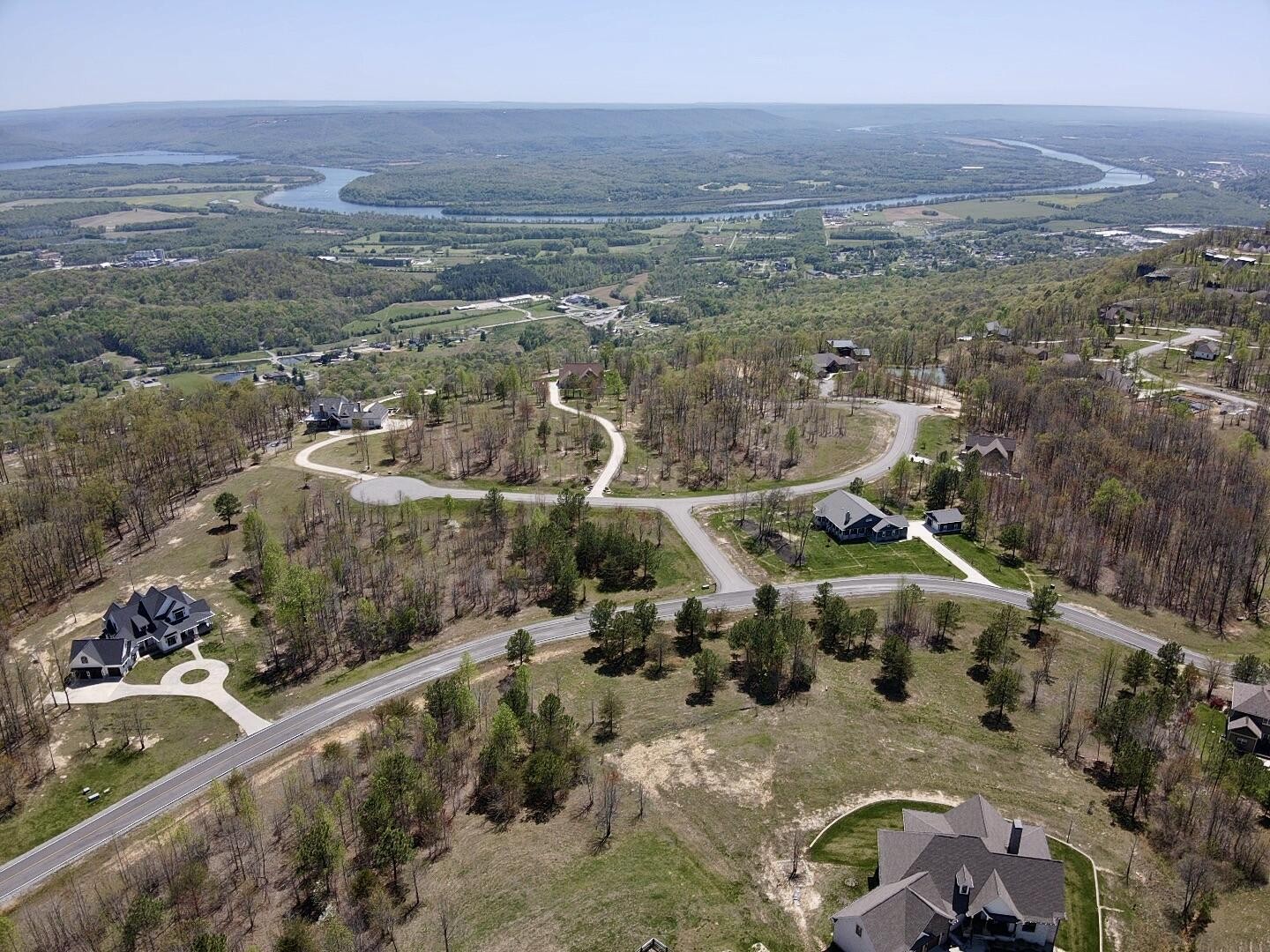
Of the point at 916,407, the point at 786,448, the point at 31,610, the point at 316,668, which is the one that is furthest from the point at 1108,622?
the point at 31,610

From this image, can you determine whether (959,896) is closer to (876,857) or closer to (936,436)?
(876,857)

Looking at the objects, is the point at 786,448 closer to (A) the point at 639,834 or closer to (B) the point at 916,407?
(B) the point at 916,407

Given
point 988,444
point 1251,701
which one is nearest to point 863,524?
point 988,444

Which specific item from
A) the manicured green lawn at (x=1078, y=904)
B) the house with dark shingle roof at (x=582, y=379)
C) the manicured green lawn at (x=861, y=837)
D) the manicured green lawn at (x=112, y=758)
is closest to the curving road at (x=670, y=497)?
the house with dark shingle roof at (x=582, y=379)

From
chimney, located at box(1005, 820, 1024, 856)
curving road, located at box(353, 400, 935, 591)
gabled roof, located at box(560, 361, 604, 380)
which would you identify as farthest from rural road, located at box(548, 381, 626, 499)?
chimney, located at box(1005, 820, 1024, 856)

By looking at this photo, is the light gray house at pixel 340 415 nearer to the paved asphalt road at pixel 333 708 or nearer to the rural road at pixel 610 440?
the rural road at pixel 610 440

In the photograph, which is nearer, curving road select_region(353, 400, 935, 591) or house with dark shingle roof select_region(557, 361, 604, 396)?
curving road select_region(353, 400, 935, 591)

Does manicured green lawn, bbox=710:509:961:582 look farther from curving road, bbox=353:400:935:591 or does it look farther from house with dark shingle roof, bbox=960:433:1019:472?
house with dark shingle roof, bbox=960:433:1019:472
